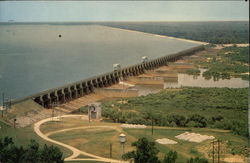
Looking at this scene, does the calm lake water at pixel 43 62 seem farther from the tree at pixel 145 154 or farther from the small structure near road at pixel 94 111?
the tree at pixel 145 154

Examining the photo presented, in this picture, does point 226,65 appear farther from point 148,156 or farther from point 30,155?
point 30,155

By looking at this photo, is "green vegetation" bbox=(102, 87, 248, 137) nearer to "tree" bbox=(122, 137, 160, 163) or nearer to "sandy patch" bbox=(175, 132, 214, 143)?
"sandy patch" bbox=(175, 132, 214, 143)

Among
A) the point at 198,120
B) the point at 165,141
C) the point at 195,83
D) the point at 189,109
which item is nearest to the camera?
the point at 165,141

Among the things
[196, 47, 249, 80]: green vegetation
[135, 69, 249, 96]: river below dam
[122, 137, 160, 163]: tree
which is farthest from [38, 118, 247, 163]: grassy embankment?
[196, 47, 249, 80]: green vegetation

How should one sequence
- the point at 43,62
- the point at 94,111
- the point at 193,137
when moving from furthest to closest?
the point at 43,62 < the point at 94,111 < the point at 193,137

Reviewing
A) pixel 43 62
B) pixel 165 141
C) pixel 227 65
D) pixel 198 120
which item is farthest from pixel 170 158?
pixel 227 65

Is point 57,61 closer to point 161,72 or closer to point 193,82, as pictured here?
point 161,72
